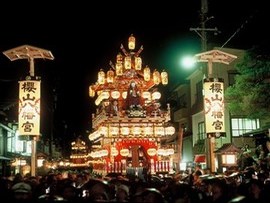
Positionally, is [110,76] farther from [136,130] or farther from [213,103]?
[213,103]

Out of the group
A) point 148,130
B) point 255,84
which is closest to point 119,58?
point 148,130

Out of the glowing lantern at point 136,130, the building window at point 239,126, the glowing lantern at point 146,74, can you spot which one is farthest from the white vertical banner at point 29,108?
the building window at point 239,126

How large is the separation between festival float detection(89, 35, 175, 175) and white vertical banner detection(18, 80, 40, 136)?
1249 cm

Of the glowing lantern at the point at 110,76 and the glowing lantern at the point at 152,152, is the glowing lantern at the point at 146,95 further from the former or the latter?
the glowing lantern at the point at 152,152

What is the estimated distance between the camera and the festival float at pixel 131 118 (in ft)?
98.9

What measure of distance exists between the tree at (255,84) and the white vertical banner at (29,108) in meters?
12.7

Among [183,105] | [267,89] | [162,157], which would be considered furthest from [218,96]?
[183,105]

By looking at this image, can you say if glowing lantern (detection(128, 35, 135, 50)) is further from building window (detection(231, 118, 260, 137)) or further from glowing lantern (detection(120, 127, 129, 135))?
building window (detection(231, 118, 260, 137))

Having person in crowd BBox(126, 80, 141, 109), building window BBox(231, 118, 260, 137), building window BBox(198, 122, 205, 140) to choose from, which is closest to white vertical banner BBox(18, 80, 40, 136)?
person in crowd BBox(126, 80, 141, 109)

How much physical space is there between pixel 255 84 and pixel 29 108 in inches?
527

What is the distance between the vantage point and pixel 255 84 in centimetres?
2377

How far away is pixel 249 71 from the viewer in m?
23.8

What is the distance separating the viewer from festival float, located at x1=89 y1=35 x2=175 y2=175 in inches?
1187

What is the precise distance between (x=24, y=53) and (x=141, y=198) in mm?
13075
